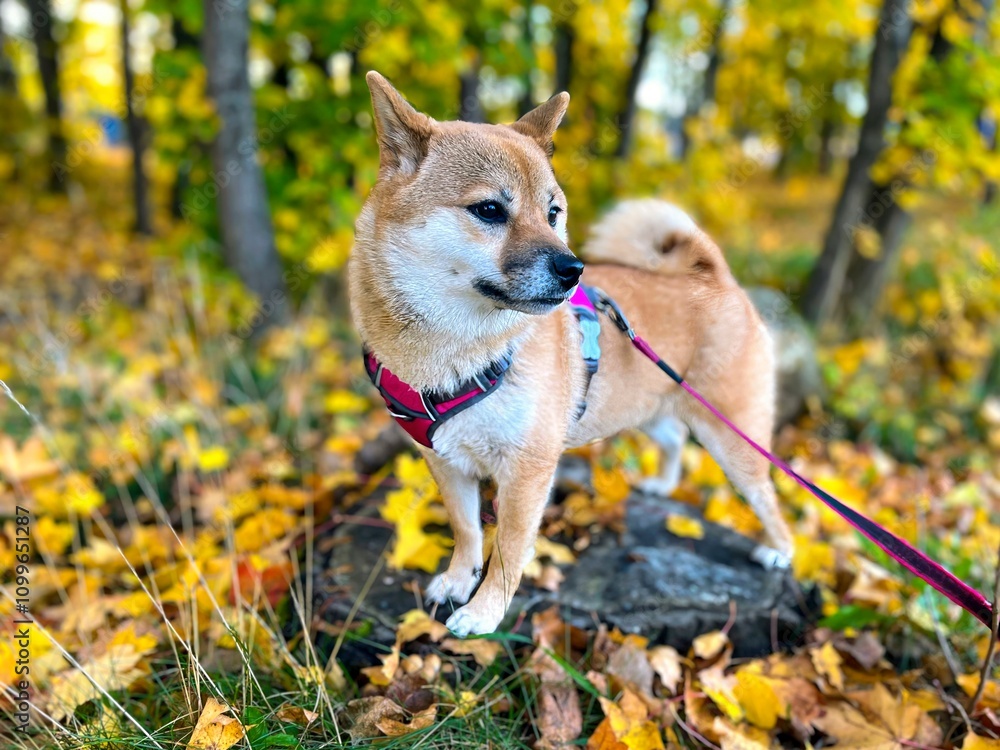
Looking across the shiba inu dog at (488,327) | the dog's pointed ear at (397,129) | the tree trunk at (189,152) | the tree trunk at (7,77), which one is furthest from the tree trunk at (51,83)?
the shiba inu dog at (488,327)

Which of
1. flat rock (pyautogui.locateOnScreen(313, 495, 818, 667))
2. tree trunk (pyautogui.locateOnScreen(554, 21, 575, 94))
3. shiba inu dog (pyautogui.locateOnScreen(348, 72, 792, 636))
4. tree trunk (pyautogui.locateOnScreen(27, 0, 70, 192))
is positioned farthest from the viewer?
tree trunk (pyautogui.locateOnScreen(27, 0, 70, 192))

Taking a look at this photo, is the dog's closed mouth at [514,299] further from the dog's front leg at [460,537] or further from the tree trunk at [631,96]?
the tree trunk at [631,96]

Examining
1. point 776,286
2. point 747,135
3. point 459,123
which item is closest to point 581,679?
point 459,123

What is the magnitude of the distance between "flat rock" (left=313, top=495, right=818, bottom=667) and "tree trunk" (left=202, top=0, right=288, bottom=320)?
3.31 meters

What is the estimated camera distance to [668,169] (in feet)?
24.3

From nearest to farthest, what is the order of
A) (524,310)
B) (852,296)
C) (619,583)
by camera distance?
(524,310), (619,583), (852,296)

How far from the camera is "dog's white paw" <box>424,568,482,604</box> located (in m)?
2.64

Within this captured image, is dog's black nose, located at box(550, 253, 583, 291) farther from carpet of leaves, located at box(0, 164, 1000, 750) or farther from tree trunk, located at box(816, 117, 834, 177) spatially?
tree trunk, located at box(816, 117, 834, 177)

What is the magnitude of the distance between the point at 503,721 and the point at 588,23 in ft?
22.6

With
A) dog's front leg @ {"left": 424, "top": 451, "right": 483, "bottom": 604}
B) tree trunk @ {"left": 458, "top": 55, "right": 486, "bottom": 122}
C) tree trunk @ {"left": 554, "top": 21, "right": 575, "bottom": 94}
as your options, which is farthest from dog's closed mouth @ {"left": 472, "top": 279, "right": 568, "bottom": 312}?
tree trunk @ {"left": 554, "top": 21, "right": 575, "bottom": 94}

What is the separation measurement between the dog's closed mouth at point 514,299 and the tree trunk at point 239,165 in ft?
13.5

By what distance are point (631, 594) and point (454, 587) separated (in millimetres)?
772

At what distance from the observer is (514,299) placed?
2.05 meters

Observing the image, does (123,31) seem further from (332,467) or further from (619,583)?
(619,583)
